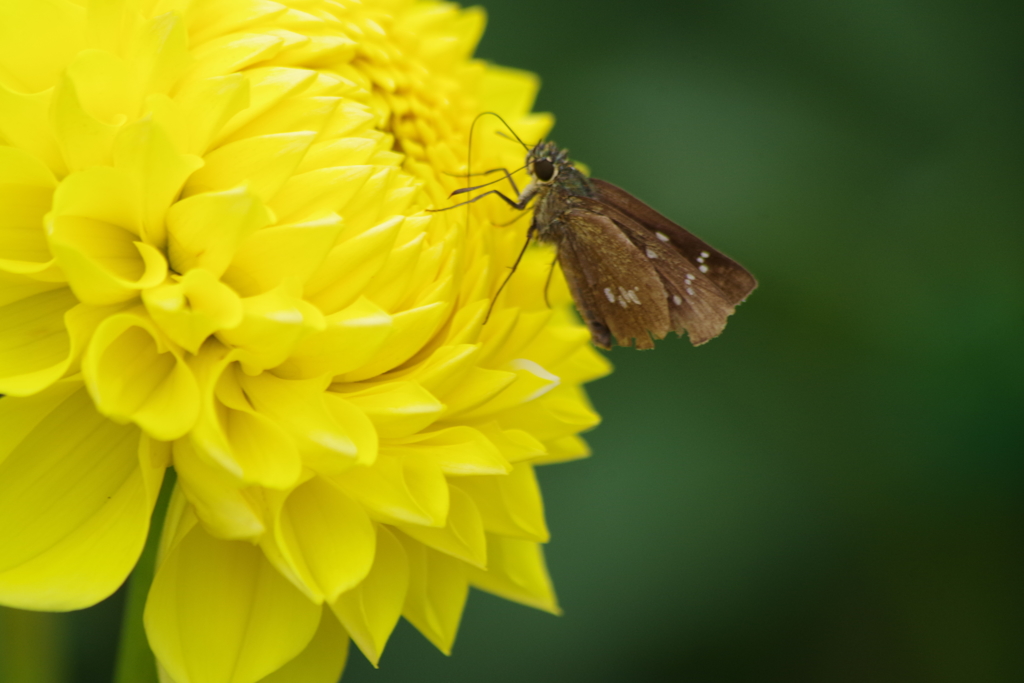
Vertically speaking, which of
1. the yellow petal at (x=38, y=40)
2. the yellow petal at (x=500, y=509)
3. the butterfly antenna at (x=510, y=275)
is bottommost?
the yellow petal at (x=500, y=509)

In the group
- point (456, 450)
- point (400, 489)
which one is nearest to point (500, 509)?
point (456, 450)

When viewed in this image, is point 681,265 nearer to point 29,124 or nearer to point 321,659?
point 321,659

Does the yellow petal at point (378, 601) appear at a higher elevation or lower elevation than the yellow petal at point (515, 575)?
higher

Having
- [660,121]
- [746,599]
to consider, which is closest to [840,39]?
[660,121]

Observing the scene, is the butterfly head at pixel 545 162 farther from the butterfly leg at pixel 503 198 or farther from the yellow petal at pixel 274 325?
the yellow petal at pixel 274 325

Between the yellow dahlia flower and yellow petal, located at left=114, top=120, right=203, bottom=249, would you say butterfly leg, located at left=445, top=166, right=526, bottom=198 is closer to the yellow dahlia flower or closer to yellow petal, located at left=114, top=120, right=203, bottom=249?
the yellow dahlia flower

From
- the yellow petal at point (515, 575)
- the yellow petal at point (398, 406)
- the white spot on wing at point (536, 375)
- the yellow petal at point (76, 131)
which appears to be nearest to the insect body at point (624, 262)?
the white spot on wing at point (536, 375)

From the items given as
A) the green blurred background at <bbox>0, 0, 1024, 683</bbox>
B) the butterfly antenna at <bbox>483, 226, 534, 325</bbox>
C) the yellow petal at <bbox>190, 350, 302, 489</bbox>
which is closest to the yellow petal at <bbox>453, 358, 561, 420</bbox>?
the butterfly antenna at <bbox>483, 226, 534, 325</bbox>
